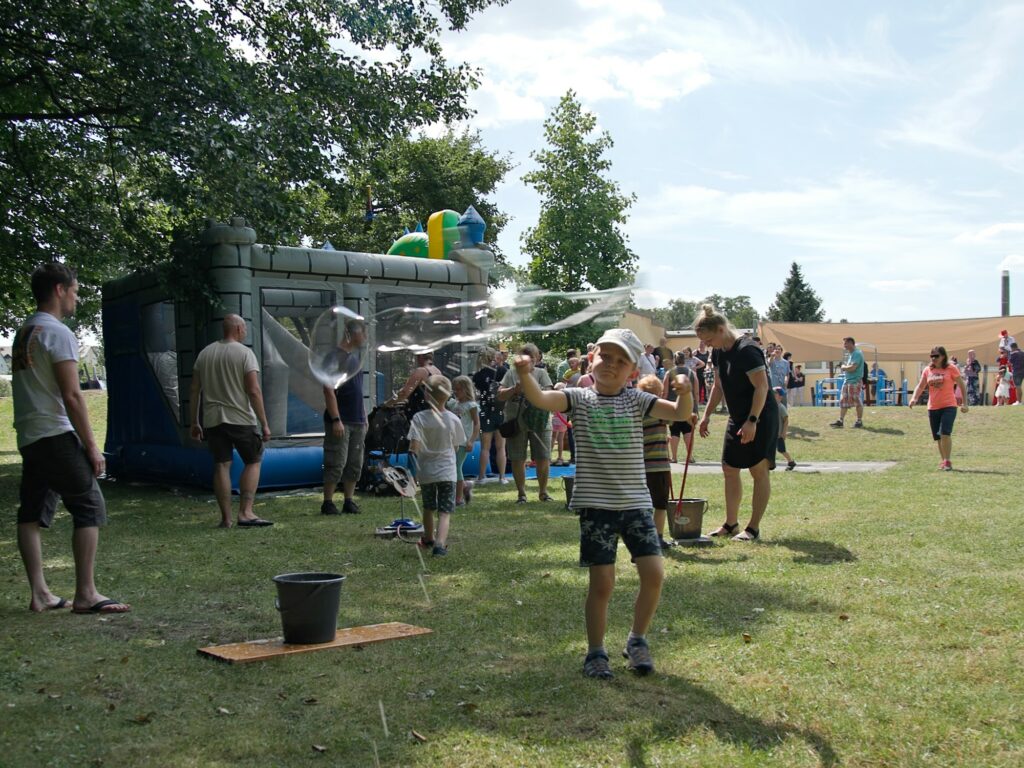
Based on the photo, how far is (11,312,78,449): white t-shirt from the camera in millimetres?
5977

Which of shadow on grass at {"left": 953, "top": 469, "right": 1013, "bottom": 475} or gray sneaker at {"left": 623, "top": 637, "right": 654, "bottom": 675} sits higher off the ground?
gray sneaker at {"left": 623, "top": 637, "right": 654, "bottom": 675}

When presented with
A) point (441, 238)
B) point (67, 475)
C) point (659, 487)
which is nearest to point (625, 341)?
point (659, 487)

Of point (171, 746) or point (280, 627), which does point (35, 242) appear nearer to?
point (280, 627)

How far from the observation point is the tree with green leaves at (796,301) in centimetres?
8762

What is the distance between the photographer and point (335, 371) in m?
9.63

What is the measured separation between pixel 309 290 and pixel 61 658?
9133mm

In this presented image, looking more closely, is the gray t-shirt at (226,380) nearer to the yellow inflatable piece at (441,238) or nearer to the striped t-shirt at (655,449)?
the striped t-shirt at (655,449)

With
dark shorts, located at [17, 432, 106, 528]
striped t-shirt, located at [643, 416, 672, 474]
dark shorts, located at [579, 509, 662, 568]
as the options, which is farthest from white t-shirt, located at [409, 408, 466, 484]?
dark shorts, located at [579, 509, 662, 568]

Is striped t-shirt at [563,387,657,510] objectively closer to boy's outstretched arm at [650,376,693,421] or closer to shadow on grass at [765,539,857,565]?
boy's outstretched arm at [650,376,693,421]

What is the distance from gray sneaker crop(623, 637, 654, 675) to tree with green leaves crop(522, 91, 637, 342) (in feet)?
18.0

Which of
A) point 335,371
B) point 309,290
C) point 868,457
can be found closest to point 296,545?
point 335,371

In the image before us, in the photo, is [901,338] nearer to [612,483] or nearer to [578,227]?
[578,227]

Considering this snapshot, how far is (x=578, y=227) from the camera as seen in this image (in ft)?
41.6

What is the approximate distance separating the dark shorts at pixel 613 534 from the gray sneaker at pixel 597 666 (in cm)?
43
